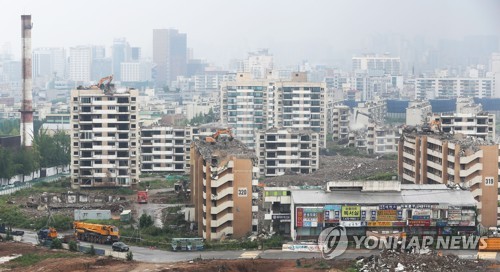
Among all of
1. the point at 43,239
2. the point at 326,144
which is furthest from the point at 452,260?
the point at 326,144

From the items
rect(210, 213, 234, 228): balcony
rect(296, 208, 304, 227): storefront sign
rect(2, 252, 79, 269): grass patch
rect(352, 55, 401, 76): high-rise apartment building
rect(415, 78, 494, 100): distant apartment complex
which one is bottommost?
rect(2, 252, 79, 269): grass patch

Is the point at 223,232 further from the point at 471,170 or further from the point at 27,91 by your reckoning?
the point at 27,91

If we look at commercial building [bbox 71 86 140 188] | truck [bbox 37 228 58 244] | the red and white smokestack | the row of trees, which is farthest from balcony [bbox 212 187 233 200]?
the red and white smokestack

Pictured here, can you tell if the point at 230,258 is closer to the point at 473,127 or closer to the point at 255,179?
the point at 255,179

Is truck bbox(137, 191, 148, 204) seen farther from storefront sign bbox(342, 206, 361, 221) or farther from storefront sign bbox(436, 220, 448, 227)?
storefront sign bbox(436, 220, 448, 227)

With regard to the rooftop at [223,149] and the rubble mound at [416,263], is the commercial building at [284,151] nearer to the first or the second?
the rooftop at [223,149]

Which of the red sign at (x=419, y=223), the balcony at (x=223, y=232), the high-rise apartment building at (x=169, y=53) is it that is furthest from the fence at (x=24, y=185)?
the high-rise apartment building at (x=169, y=53)

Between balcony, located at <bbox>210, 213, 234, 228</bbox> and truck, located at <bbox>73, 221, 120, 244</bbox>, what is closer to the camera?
balcony, located at <bbox>210, 213, 234, 228</bbox>
